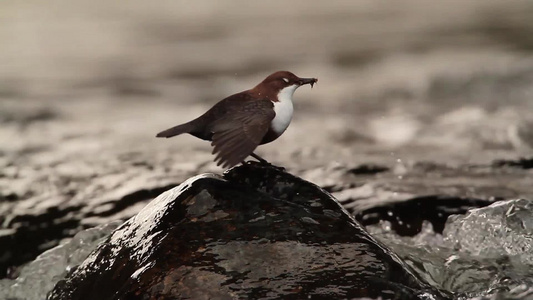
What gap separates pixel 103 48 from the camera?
40.6 ft

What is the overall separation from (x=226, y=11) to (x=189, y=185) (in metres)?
12.2

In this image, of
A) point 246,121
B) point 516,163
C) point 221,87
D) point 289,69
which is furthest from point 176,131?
point 289,69

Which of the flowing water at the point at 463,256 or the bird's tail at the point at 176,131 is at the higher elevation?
the bird's tail at the point at 176,131

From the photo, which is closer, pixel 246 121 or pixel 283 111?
pixel 246 121

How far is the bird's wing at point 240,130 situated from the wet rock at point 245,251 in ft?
0.99

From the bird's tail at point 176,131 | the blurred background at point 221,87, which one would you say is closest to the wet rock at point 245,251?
the bird's tail at point 176,131

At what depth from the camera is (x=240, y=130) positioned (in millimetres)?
2920

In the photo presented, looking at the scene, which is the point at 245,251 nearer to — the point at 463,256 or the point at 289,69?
the point at 463,256

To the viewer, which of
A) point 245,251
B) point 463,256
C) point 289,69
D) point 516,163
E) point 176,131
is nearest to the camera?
point 245,251

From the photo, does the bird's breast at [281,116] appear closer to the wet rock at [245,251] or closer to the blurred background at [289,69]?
the wet rock at [245,251]

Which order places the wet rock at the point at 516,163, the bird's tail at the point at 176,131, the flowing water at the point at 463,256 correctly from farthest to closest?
the wet rock at the point at 516,163
the flowing water at the point at 463,256
the bird's tail at the point at 176,131

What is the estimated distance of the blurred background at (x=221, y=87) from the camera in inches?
257

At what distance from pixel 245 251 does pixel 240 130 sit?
513 mm

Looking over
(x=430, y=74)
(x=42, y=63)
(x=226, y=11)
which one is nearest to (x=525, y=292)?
(x=430, y=74)
